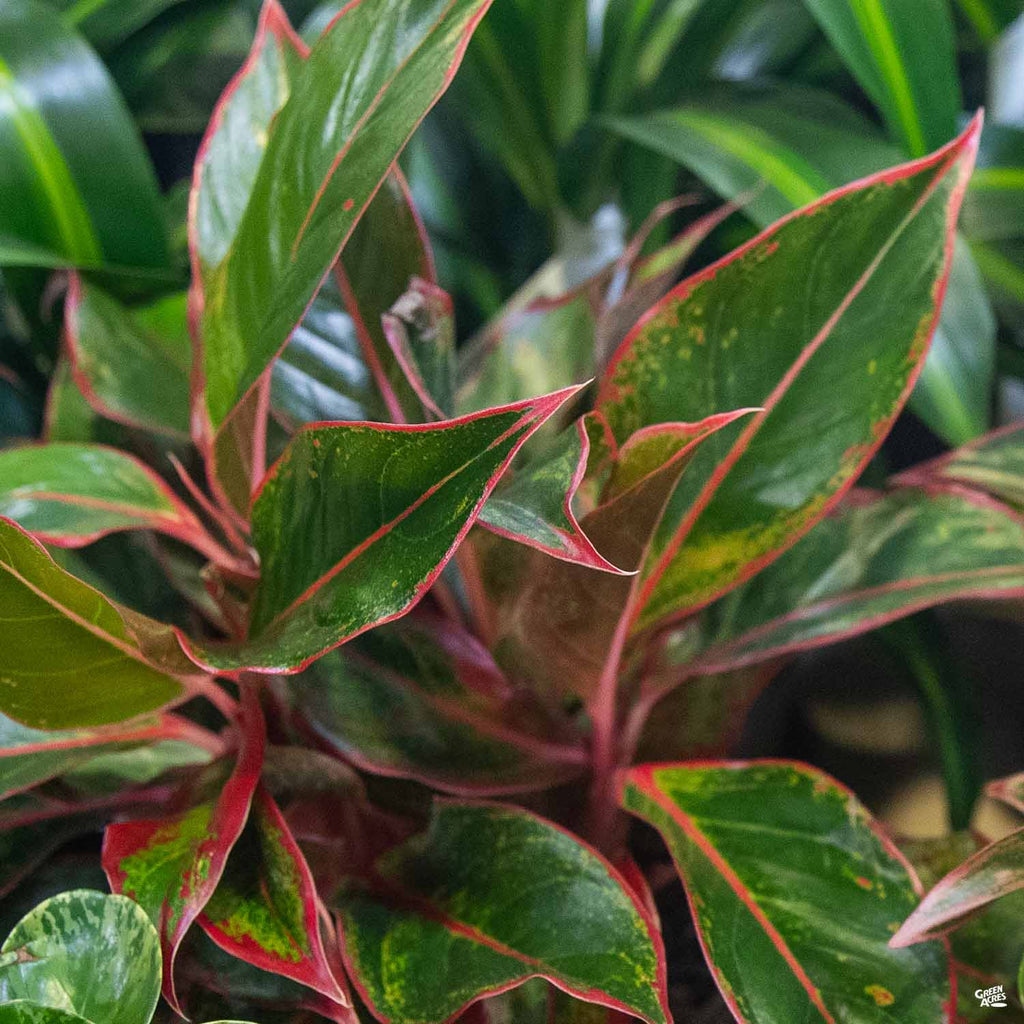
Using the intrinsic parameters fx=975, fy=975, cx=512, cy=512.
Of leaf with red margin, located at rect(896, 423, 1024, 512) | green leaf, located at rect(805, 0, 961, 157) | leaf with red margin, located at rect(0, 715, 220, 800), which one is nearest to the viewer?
leaf with red margin, located at rect(0, 715, 220, 800)

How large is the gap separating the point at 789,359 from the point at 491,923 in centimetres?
32

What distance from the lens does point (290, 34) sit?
60cm

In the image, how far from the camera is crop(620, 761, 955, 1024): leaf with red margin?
1.41ft

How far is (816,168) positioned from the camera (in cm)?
72

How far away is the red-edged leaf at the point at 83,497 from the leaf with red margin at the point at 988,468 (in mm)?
444

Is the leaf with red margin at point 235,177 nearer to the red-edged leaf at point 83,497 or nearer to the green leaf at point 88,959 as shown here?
the red-edged leaf at point 83,497

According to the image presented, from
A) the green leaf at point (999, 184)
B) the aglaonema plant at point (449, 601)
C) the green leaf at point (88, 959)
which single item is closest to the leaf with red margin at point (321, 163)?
the aglaonema plant at point (449, 601)

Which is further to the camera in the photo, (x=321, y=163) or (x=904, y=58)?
(x=904, y=58)

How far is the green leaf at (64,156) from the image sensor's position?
0.72m

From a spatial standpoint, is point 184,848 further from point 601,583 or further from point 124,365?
point 124,365

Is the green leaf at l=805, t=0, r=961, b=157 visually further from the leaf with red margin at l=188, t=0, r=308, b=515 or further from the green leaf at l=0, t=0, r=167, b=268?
the green leaf at l=0, t=0, r=167, b=268

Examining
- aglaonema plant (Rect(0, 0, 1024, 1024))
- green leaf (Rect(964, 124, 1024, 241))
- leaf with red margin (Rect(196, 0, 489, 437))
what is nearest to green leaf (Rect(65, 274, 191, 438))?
aglaonema plant (Rect(0, 0, 1024, 1024))

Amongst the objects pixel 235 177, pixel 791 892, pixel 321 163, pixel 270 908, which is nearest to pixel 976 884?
pixel 791 892

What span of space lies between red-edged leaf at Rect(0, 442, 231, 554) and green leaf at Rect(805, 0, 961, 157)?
0.55m
